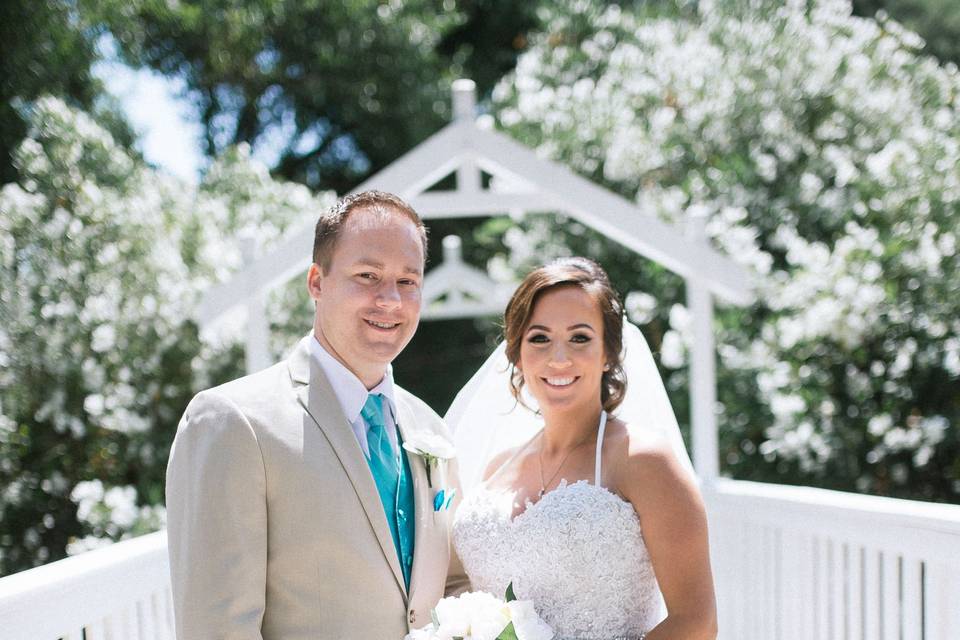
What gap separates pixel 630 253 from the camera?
8.20 metres

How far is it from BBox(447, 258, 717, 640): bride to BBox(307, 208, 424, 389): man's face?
22.4 inches

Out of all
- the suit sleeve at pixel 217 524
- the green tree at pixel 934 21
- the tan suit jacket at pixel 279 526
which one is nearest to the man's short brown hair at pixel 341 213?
the tan suit jacket at pixel 279 526

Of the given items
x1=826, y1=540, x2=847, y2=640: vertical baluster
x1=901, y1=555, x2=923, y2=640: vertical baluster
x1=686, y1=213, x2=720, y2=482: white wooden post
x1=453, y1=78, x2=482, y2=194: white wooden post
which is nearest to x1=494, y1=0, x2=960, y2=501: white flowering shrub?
x1=686, y1=213, x2=720, y2=482: white wooden post

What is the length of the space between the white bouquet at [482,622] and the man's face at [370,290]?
0.70 metres

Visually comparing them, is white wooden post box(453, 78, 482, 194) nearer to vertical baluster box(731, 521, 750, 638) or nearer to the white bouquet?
vertical baluster box(731, 521, 750, 638)

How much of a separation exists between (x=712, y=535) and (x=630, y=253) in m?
4.05

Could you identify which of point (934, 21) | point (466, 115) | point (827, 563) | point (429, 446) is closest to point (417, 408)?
point (429, 446)

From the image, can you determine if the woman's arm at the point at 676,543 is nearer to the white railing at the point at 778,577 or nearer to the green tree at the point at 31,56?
the white railing at the point at 778,577

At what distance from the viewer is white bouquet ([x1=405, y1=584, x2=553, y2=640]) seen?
235 centimetres

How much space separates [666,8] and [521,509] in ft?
33.2

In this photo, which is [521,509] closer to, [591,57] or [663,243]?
[663,243]

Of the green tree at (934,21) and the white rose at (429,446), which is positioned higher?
the green tree at (934,21)

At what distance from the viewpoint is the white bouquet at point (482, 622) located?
92.4 inches

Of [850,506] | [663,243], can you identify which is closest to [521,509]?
[850,506]
